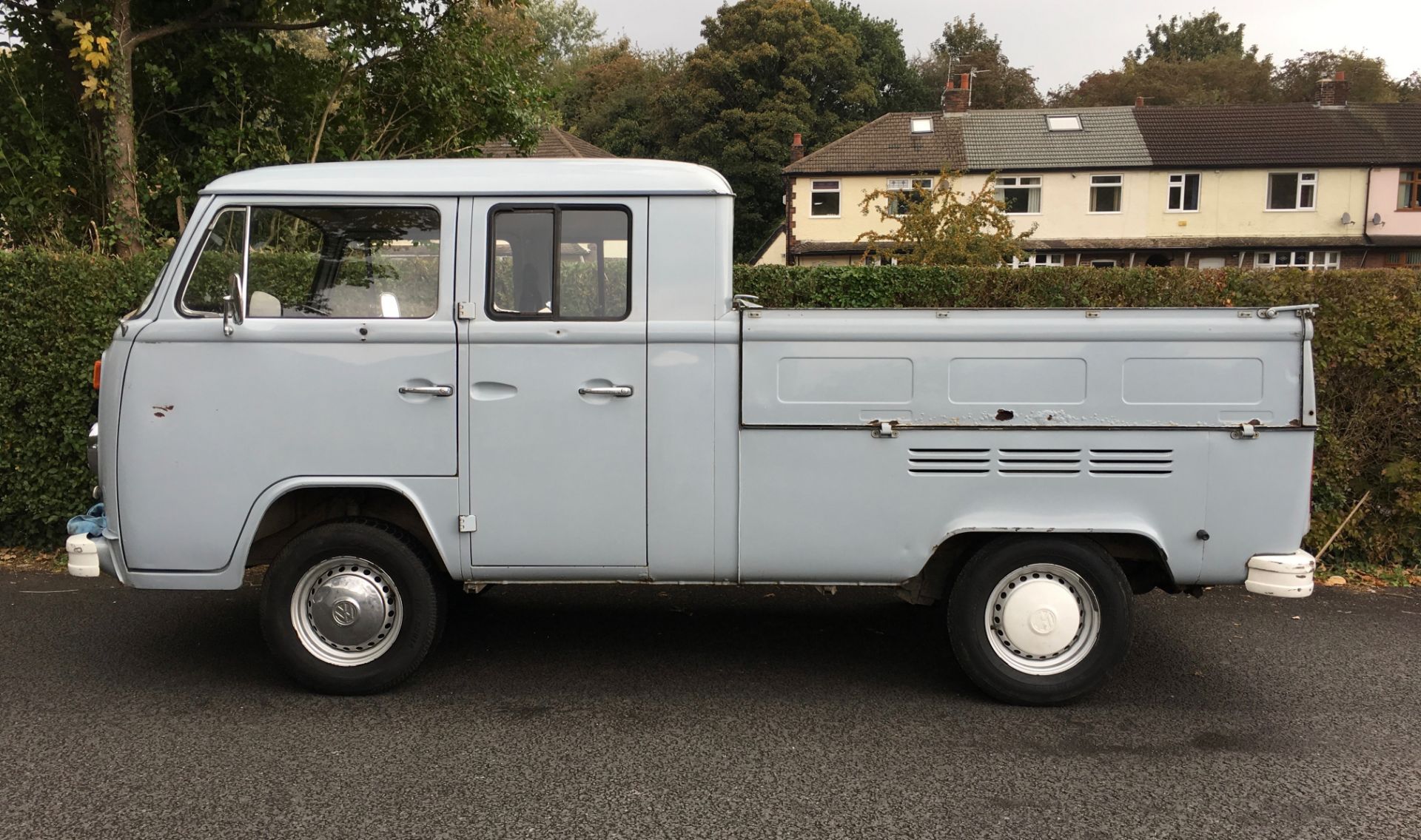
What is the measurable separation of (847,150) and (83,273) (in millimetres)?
37594

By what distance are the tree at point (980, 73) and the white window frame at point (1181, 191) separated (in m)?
28.8

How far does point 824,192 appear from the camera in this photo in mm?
42219

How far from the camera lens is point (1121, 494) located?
4.64m

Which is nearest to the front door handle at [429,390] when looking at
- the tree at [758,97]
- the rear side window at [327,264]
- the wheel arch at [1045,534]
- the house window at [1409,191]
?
the rear side window at [327,264]

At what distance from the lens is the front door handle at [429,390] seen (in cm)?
470

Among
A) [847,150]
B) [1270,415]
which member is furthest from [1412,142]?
[1270,415]

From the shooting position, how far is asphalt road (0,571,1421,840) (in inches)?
148

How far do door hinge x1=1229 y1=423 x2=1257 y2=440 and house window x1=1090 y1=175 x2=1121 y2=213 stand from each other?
38.7 meters

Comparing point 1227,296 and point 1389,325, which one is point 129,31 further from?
point 1389,325

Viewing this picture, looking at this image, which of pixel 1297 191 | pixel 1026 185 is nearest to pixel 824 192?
pixel 1026 185

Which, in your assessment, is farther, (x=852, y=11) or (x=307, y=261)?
(x=852, y=11)

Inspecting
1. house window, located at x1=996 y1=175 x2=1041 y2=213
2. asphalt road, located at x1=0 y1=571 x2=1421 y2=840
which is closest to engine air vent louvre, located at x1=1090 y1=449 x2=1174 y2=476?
asphalt road, located at x1=0 y1=571 x2=1421 y2=840

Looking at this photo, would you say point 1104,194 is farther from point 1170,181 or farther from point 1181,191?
point 1181,191

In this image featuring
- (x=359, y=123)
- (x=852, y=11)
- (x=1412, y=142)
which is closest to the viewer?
(x=359, y=123)
